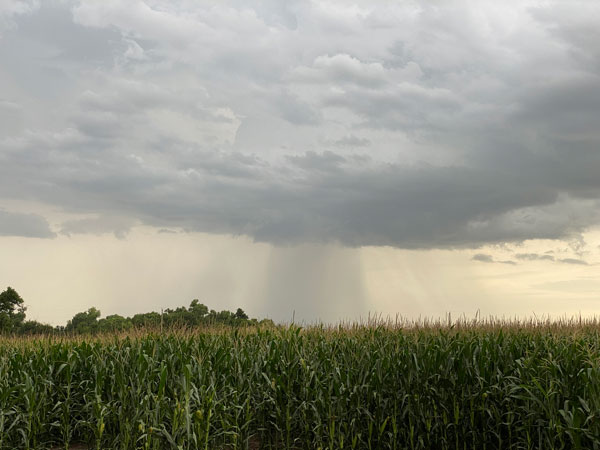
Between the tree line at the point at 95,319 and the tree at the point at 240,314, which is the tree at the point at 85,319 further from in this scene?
the tree at the point at 240,314

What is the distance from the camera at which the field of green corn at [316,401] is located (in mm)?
9914

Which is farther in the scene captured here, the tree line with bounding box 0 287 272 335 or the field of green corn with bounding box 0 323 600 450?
the tree line with bounding box 0 287 272 335

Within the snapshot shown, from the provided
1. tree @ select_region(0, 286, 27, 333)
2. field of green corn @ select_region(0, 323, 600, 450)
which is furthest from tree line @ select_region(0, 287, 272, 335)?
field of green corn @ select_region(0, 323, 600, 450)

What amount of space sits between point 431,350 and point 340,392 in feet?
7.54

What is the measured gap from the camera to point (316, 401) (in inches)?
411

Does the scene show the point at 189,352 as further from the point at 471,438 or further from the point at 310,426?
the point at 471,438

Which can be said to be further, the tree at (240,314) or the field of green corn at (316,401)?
the tree at (240,314)

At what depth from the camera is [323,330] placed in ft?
59.3

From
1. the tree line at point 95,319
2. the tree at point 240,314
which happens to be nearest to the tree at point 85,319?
the tree line at point 95,319

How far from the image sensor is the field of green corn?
9914 millimetres

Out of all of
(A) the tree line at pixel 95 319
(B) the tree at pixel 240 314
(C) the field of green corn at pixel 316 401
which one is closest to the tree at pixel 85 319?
(A) the tree line at pixel 95 319

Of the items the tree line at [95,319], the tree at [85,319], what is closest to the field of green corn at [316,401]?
the tree line at [95,319]

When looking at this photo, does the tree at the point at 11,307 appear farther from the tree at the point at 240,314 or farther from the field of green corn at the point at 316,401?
the field of green corn at the point at 316,401

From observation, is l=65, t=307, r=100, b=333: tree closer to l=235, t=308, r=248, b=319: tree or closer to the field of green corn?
l=235, t=308, r=248, b=319: tree
